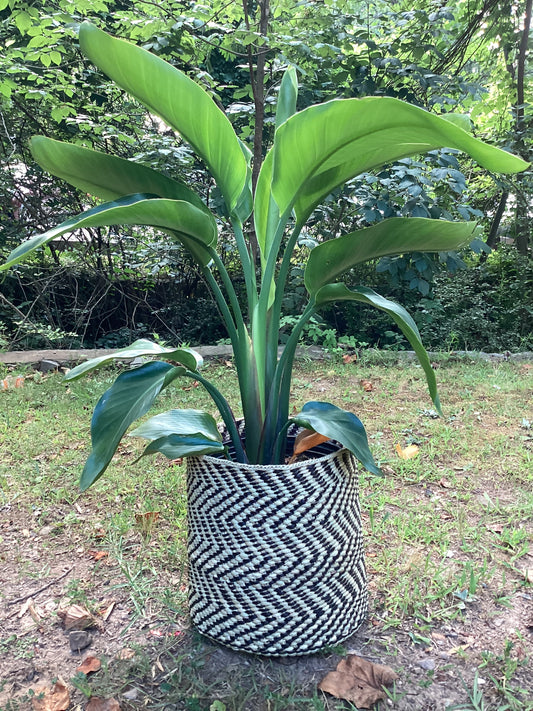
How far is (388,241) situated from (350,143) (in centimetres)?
25

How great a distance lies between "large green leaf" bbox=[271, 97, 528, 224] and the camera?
2.92ft

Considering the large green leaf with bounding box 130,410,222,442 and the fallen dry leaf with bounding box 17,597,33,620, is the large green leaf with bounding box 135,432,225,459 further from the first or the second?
the fallen dry leaf with bounding box 17,597,33,620

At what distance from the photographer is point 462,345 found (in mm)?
4840

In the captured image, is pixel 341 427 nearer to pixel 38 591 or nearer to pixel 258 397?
pixel 258 397

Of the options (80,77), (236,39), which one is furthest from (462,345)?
(80,77)

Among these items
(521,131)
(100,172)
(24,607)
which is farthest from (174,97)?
(521,131)

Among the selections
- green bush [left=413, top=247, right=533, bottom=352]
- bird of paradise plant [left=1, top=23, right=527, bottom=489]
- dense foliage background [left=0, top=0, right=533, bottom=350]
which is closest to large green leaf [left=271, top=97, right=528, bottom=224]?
bird of paradise plant [left=1, top=23, right=527, bottom=489]

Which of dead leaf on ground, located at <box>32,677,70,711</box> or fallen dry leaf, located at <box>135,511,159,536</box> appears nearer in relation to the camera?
dead leaf on ground, located at <box>32,677,70,711</box>

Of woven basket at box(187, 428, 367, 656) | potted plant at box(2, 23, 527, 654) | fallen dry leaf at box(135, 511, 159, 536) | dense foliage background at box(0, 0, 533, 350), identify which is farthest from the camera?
dense foliage background at box(0, 0, 533, 350)

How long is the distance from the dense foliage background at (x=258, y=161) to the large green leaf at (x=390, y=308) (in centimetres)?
211

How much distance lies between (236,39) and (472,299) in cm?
327

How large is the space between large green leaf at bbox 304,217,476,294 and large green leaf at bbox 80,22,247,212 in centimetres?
28

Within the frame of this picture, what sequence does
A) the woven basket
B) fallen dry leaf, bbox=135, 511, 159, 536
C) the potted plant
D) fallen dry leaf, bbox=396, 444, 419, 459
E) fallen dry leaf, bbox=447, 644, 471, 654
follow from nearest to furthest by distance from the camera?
the potted plant
the woven basket
fallen dry leaf, bbox=447, 644, 471, 654
fallen dry leaf, bbox=135, 511, 159, 536
fallen dry leaf, bbox=396, 444, 419, 459

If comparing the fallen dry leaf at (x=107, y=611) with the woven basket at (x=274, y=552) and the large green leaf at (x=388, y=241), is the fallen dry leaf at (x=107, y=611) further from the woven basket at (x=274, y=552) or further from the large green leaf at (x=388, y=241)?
the large green leaf at (x=388, y=241)
